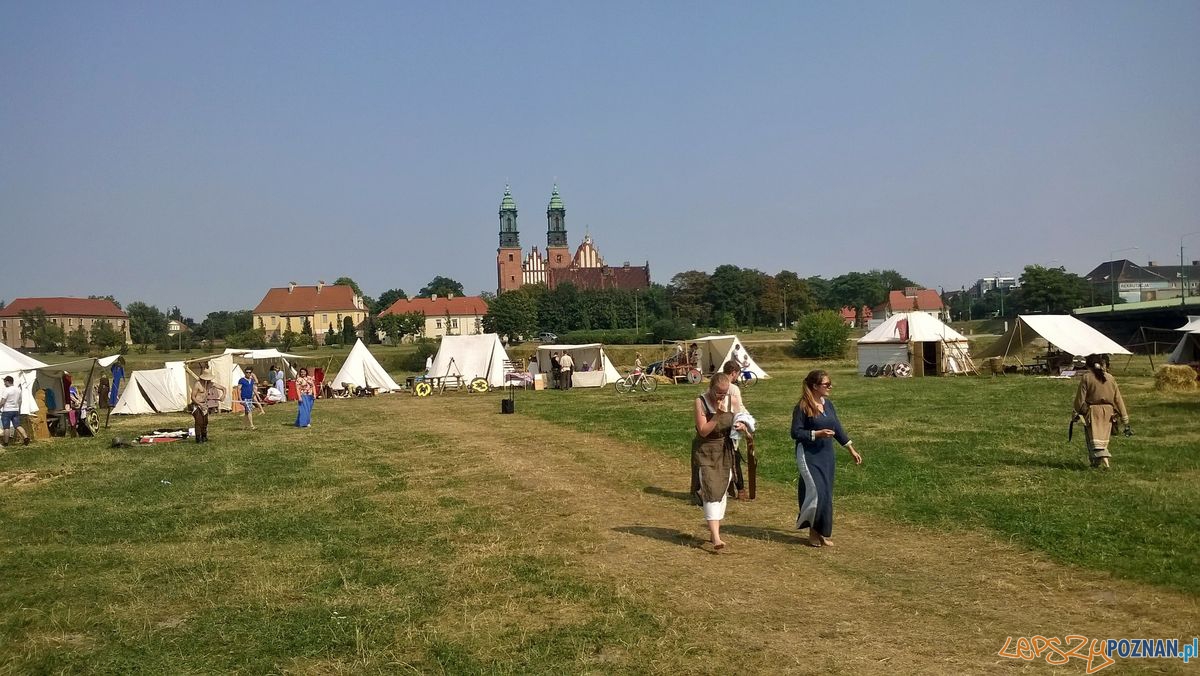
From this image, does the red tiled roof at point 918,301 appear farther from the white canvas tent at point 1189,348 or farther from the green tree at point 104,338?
the green tree at point 104,338

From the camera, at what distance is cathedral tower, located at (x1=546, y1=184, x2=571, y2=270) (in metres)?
140

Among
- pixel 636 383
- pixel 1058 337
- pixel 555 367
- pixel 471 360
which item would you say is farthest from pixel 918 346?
pixel 471 360

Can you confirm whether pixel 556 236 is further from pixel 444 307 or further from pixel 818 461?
pixel 818 461

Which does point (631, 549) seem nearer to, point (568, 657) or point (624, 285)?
point (568, 657)

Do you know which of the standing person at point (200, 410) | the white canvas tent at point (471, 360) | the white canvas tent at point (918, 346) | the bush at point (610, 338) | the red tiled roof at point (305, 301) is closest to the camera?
the standing person at point (200, 410)

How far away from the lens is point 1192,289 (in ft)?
264

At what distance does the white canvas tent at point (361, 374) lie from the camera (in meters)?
35.4

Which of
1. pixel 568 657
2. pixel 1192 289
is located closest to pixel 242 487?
pixel 568 657

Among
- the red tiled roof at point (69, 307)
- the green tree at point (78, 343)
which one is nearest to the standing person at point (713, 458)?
the green tree at point (78, 343)

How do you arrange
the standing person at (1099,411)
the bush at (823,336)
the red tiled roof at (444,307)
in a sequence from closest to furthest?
1. the standing person at (1099,411)
2. the bush at (823,336)
3. the red tiled roof at (444,307)

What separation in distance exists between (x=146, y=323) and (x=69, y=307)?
28.4 meters

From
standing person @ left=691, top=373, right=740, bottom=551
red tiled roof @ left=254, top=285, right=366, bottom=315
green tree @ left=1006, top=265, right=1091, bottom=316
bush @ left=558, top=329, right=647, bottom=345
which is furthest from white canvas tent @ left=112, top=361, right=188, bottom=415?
red tiled roof @ left=254, top=285, right=366, bottom=315

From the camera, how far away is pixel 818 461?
25.3ft

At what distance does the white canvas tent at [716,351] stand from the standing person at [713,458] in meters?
27.3
